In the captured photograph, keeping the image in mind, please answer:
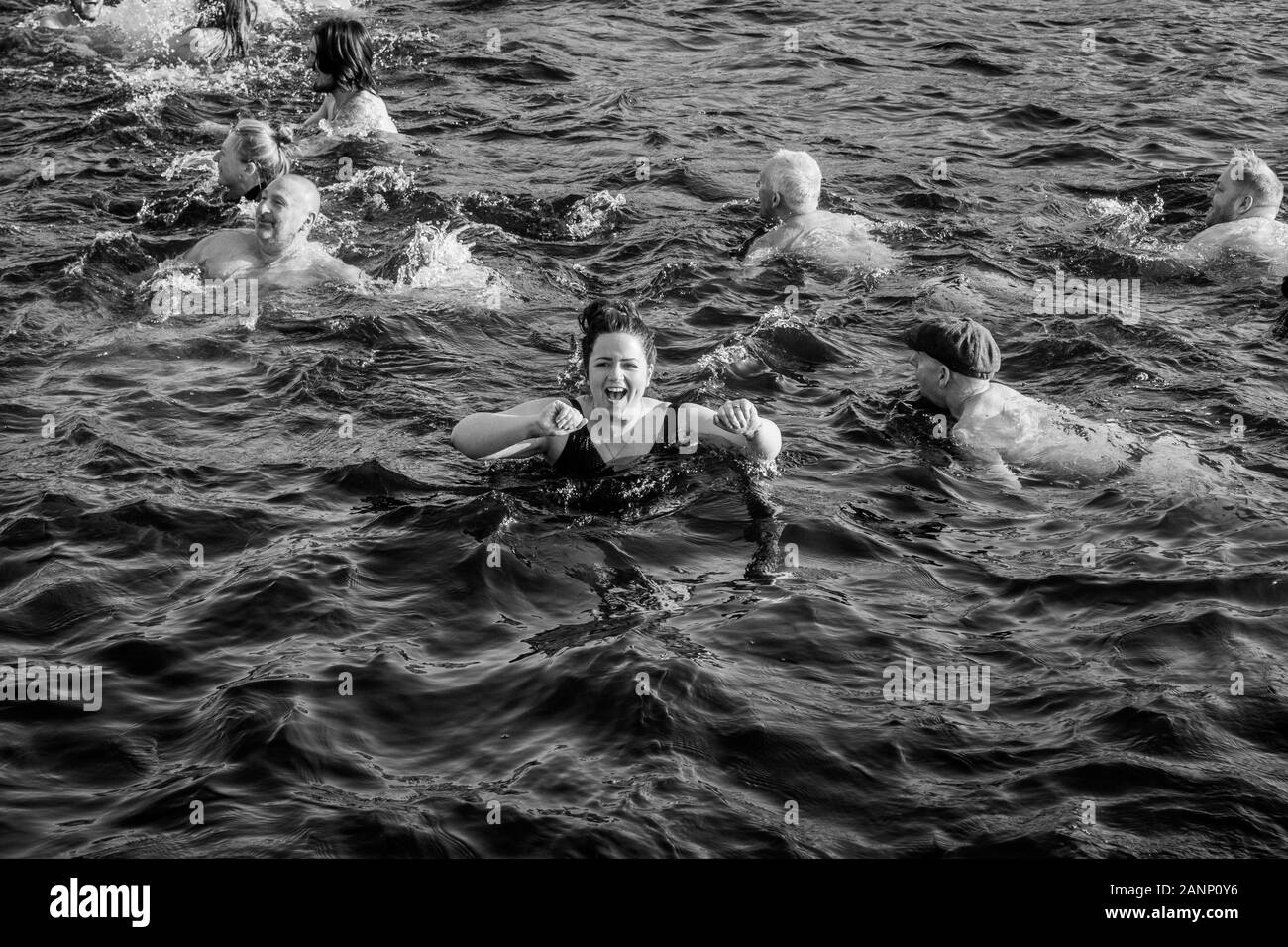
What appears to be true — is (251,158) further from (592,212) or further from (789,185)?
(789,185)

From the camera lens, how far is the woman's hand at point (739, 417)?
7492mm

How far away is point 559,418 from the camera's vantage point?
7469 millimetres

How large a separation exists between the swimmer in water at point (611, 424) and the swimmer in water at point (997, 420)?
1.31 m

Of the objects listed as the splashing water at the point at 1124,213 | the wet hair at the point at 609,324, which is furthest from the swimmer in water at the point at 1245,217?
Answer: the wet hair at the point at 609,324

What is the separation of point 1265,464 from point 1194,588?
1.68 meters

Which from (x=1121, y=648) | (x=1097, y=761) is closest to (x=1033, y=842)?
(x=1097, y=761)

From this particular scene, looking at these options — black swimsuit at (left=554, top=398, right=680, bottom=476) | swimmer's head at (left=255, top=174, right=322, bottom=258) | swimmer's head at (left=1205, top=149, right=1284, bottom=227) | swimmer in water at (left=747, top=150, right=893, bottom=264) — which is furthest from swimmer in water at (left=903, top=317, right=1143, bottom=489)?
swimmer's head at (left=255, top=174, right=322, bottom=258)

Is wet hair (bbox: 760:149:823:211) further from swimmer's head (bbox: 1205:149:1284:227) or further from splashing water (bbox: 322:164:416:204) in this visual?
splashing water (bbox: 322:164:416:204)

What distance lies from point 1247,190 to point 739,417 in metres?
6.03

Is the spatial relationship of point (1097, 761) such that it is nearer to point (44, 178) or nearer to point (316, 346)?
point (316, 346)

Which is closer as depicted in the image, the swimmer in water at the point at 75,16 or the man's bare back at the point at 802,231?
the man's bare back at the point at 802,231

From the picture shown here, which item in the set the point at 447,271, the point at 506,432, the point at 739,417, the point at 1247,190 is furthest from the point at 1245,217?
the point at 506,432

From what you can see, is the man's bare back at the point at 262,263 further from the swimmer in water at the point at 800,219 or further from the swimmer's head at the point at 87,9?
the swimmer's head at the point at 87,9

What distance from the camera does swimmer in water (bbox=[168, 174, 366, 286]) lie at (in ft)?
34.4
